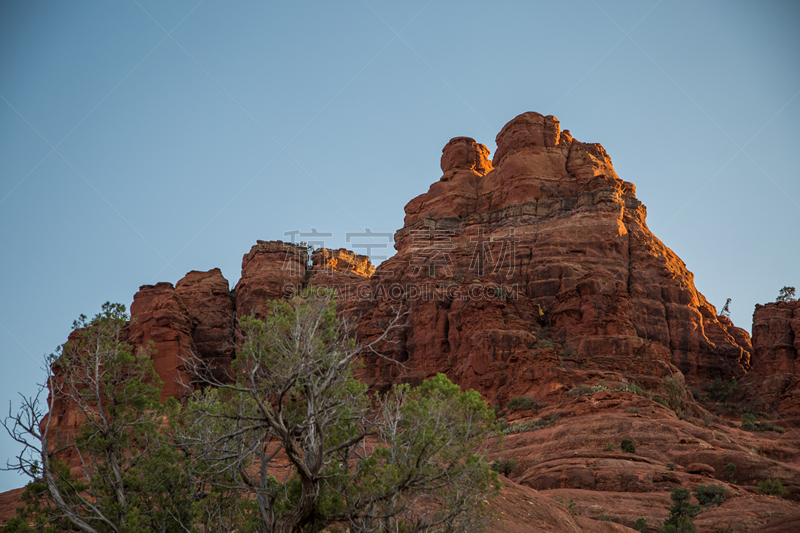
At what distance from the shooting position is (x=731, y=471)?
1202 inches

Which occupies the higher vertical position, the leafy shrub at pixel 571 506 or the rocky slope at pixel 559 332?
the rocky slope at pixel 559 332

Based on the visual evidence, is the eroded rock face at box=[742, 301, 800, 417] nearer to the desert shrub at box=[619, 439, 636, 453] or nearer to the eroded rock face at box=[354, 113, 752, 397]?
the eroded rock face at box=[354, 113, 752, 397]

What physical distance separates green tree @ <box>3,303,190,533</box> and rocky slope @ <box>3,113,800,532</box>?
295 inches

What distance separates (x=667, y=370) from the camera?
1971 inches

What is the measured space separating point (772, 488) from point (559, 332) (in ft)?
84.0

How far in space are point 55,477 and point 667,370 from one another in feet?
152

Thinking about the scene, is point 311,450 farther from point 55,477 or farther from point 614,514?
point 614,514

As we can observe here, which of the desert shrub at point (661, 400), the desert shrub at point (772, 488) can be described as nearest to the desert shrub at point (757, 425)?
the desert shrub at point (661, 400)

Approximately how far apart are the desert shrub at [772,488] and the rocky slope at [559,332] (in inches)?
21.6

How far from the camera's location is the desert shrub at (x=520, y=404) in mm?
45197

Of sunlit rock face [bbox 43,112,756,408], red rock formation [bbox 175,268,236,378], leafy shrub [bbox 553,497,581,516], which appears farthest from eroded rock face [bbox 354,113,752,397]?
leafy shrub [bbox 553,497,581,516]

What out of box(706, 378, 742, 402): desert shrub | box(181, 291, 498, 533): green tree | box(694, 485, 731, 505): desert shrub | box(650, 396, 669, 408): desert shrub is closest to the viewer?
box(181, 291, 498, 533): green tree

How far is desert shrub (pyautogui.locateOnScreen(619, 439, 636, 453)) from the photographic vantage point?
33.3m

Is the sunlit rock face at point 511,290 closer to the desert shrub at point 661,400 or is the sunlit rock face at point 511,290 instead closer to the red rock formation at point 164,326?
the red rock formation at point 164,326
